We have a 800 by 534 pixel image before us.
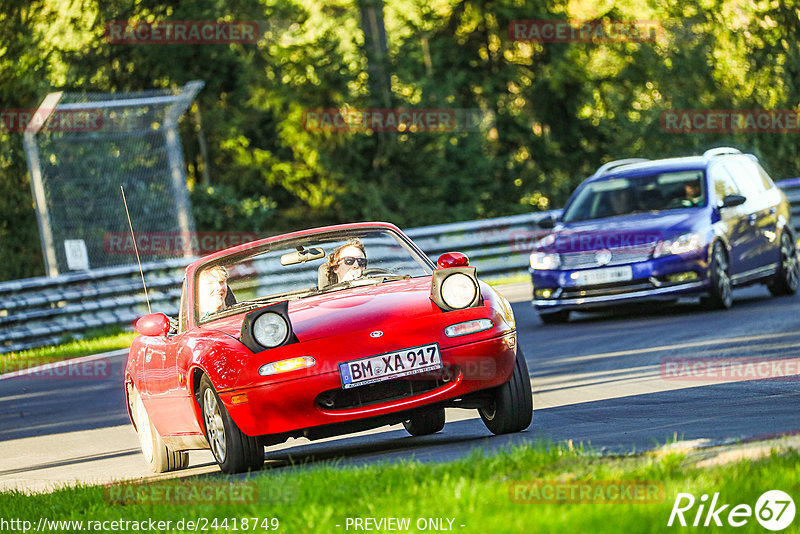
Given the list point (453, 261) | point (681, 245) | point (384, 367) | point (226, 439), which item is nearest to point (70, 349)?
point (681, 245)

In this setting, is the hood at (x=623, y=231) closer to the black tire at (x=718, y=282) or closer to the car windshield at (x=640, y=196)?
the car windshield at (x=640, y=196)

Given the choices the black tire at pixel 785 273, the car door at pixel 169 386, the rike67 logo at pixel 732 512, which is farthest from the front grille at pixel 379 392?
the black tire at pixel 785 273

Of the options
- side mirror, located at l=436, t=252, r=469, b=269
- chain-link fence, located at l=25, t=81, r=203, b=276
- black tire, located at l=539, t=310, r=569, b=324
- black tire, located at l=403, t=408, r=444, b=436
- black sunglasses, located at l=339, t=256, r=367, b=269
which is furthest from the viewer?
chain-link fence, located at l=25, t=81, r=203, b=276

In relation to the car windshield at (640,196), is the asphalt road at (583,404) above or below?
below

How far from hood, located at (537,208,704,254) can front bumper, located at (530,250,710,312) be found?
0.92ft

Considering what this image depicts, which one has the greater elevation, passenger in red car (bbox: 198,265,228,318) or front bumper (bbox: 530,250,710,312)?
passenger in red car (bbox: 198,265,228,318)

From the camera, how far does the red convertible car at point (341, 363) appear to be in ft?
22.8

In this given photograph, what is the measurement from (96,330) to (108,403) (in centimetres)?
764

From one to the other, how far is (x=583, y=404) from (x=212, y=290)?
2.56 meters

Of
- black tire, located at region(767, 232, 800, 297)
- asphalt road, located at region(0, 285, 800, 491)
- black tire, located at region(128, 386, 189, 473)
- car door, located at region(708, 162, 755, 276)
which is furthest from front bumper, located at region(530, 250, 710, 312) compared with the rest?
black tire, located at region(128, 386, 189, 473)

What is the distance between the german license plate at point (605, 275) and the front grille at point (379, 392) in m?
7.45

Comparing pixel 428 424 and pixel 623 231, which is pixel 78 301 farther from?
pixel 428 424

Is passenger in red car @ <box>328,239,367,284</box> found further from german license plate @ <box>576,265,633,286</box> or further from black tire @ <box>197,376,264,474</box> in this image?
german license plate @ <box>576,265,633,286</box>

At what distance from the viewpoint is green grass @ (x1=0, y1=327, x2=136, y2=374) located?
17656 mm
